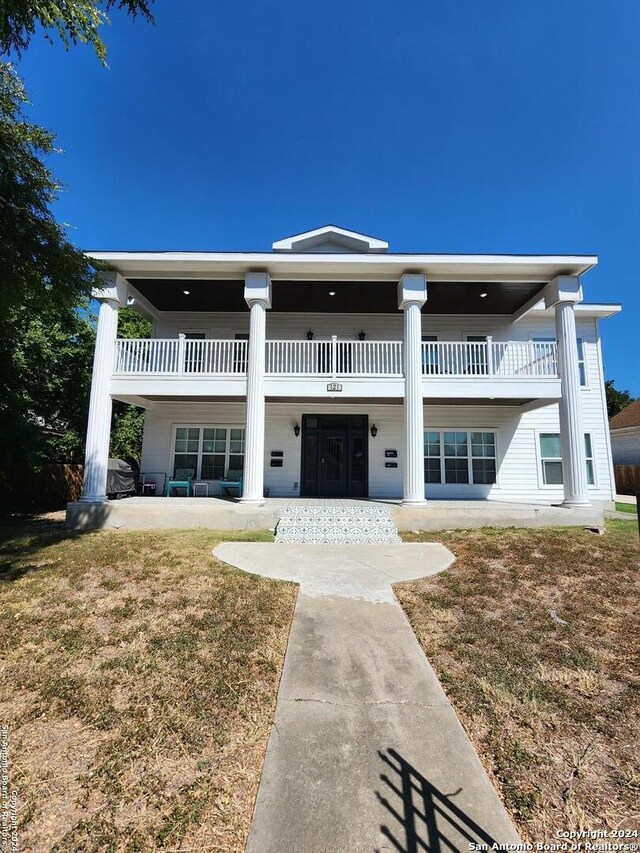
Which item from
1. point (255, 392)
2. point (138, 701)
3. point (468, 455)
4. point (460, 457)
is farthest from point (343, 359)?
point (138, 701)

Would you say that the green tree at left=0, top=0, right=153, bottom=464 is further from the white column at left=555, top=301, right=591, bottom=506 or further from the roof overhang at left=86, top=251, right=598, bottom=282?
the white column at left=555, top=301, right=591, bottom=506

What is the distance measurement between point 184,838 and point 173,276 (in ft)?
37.0

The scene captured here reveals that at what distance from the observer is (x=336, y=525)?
9039 millimetres

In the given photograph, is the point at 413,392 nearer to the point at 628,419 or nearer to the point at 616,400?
the point at 628,419

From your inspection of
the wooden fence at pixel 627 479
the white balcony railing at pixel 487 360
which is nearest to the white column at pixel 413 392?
the white balcony railing at pixel 487 360

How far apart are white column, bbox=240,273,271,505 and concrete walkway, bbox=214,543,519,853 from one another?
5.59 metres

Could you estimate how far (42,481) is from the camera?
13.2 metres

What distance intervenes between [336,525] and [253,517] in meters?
2.11

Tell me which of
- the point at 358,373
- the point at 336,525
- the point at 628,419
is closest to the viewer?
the point at 336,525

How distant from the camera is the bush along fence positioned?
1247 cm

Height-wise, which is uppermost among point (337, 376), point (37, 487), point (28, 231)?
point (28, 231)

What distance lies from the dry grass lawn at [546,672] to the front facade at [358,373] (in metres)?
4.20

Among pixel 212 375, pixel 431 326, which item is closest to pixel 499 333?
pixel 431 326

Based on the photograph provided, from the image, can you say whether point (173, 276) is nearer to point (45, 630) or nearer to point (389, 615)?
point (45, 630)
